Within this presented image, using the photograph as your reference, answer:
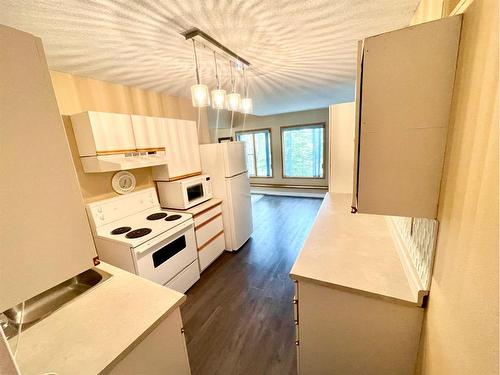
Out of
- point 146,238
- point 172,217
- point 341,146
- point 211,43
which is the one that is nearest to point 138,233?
point 146,238

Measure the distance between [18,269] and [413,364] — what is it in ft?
5.49

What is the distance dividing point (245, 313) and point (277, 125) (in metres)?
4.95

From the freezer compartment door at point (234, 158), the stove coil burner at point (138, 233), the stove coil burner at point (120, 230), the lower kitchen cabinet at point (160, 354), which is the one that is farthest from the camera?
the freezer compartment door at point (234, 158)

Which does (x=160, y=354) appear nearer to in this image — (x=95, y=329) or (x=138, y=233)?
(x=95, y=329)

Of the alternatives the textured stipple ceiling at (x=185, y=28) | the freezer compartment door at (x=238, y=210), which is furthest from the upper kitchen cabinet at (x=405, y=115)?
the freezer compartment door at (x=238, y=210)

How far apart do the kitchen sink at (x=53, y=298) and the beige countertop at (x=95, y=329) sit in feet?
0.56

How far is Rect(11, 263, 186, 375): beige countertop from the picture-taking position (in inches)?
29.5

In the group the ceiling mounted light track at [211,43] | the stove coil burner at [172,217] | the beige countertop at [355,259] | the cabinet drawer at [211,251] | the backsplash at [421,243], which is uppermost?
the ceiling mounted light track at [211,43]

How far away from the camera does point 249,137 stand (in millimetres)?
6465

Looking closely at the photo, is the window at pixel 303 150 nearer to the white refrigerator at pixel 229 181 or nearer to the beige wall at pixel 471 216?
the white refrigerator at pixel 229 181

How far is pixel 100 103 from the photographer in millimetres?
2135

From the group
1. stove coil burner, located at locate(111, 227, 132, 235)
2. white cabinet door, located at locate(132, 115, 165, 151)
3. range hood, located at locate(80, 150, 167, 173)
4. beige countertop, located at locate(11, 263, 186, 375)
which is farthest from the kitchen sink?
white cabinet door, located at locate(132, 115, 165, 151)

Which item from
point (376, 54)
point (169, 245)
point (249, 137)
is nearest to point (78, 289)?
point (169, 245)

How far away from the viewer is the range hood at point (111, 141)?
179 centimetres
